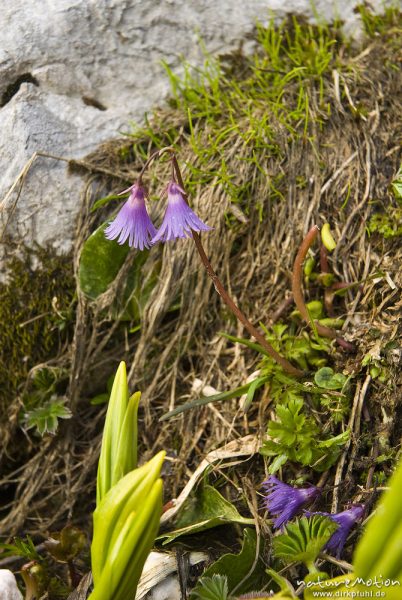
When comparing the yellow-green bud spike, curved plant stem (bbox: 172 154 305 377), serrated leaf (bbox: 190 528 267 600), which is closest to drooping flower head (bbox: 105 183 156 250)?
curved plant stem (bbox: 172 154 305 377)

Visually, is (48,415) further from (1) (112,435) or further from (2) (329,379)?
(2) (329,379)

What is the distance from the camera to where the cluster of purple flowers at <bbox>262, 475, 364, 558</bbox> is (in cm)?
167

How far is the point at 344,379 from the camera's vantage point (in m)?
1.91

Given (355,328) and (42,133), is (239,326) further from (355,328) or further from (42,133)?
(42,133)

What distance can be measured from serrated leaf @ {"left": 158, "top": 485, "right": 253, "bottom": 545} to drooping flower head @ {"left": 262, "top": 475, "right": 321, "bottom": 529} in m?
0.12

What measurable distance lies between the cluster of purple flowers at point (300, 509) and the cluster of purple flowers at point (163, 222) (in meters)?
0.66

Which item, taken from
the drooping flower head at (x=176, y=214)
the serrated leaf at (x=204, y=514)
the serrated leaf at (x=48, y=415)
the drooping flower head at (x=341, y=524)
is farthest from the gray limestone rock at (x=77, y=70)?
the drooping flower head at (x=341, y=524)

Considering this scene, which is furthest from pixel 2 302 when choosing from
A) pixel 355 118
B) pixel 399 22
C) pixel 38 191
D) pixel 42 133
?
pixel 399 22

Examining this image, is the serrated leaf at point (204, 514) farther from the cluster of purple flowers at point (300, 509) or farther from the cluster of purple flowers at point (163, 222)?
the cluster of purple flowers at point (163, 222)

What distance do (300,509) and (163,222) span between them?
789 mm

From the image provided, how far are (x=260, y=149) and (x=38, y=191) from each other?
2.40ft

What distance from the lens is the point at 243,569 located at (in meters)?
1.72

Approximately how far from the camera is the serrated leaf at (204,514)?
5.98 feet

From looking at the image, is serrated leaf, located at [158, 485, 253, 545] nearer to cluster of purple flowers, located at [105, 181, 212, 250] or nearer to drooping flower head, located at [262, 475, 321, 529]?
drooping flower head, located at [262, 475, 321, 529]
